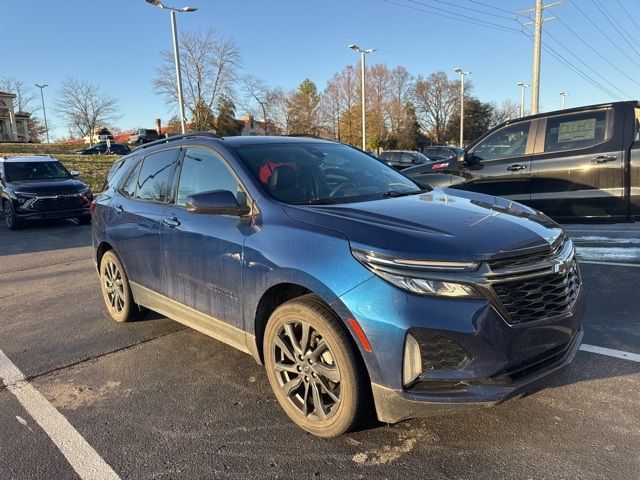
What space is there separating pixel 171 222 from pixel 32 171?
11.4m

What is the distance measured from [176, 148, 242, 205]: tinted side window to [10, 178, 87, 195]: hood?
9793mm

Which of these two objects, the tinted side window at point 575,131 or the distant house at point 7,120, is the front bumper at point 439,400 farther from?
the distant house at point 7,120

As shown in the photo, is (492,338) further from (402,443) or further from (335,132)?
(335,132)

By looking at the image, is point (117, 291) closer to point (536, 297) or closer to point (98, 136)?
point (536, 297)

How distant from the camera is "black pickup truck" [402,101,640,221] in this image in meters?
6.62

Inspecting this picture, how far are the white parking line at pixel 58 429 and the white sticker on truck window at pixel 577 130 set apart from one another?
6.93 m

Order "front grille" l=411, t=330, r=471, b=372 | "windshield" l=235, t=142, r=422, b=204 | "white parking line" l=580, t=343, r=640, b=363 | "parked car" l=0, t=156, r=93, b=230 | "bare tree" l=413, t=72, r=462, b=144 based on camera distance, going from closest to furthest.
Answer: "front grille" l=411, t=330, r=471, b=372 → "windshield" l=235, t=142, r=422, b=204 → "white parking line" l=580, t=343, r=640, b=363 → "parked car" l=0, t=156, r=93, b=230 → "bare tree" l=413, t=72, r=462, b=144

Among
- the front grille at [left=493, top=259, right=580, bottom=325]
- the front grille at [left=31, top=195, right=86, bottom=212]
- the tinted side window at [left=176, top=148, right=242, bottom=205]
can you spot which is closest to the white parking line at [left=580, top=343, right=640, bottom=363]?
the front grille at [left=493, top=259, right=580, bottom=325]

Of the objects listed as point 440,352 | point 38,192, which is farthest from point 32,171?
point 440,352

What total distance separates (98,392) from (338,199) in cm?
222

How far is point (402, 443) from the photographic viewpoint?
9.35 ft

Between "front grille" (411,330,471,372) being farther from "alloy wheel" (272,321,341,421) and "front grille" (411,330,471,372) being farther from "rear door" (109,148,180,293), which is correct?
"rear door" (109,148,180,293)

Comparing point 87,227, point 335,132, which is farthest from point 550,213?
point 335,132

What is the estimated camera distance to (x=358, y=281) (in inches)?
102
